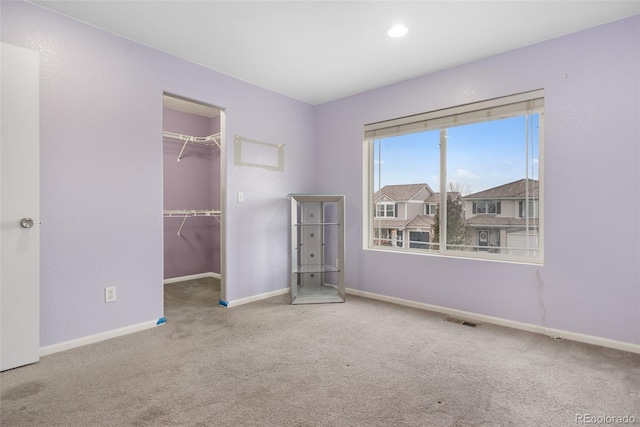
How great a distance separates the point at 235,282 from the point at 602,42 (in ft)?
12.4

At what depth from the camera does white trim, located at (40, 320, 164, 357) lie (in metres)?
2.28

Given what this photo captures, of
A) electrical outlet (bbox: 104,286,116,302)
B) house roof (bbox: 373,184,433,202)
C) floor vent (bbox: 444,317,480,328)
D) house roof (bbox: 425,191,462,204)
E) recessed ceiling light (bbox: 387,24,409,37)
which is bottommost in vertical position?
floor vent (bbox: 444,317,480,328)

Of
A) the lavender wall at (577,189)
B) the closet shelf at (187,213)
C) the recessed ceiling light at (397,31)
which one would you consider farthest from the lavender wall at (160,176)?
the closet shelf at (187,213)

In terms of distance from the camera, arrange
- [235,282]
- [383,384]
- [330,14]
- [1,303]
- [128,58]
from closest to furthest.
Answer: [383,384] < [1,303] < [330,14] < [128,58] < [235,282]

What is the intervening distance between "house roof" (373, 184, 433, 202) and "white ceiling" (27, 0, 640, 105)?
3.90 feet

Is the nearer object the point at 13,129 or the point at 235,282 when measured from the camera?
the point at 13,129

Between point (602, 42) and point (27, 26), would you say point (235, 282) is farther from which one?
point (602, 42)

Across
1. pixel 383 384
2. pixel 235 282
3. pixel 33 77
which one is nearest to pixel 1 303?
pixel 33 77

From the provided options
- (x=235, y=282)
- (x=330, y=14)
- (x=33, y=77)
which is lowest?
(x=235, y=282)

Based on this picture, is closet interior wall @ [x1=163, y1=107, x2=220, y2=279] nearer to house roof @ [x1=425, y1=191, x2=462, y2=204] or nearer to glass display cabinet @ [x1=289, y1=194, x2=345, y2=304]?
glass display cabinet @ [x1=289, y1=194, x2=345, y2=304]

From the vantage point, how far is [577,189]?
8.21 ft

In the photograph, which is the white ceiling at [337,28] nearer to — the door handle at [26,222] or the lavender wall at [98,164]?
the lavender wall at [98,164]

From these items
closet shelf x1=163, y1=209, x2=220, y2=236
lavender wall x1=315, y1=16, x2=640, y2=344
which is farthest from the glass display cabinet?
closet shelf x1=163, y1=209, x2=220, y2=236

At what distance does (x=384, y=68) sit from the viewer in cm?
319
